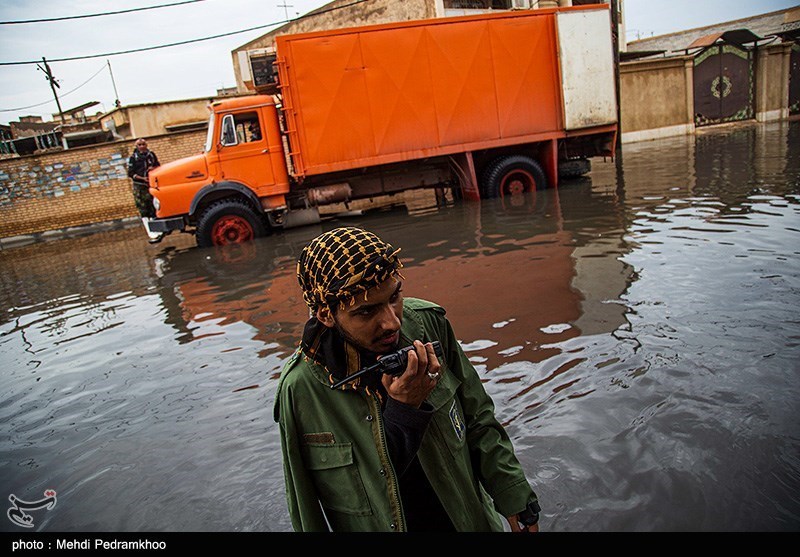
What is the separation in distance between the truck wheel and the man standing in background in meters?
0.92

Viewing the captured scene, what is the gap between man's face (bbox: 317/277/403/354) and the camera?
140cm

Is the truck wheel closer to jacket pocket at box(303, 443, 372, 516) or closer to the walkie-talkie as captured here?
jacket pocket at box(303, 443, 372, 516)

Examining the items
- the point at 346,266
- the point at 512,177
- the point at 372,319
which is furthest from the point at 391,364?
the point at 512,177

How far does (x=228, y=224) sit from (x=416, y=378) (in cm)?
968

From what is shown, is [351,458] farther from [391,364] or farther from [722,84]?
[722,84]

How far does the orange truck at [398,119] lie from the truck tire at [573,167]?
0.47 metres

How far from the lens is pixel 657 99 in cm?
2220

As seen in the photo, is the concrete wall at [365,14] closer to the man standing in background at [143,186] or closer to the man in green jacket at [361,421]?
the man standing in background at [143,186]

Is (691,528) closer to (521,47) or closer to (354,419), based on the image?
(354,419)

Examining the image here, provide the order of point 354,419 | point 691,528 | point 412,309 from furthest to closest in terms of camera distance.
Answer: point 691,528 < point 412,309 < point 354,419

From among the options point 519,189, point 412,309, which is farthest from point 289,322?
point 519,189

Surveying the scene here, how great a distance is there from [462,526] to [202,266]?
802 cm

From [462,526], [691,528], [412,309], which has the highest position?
[412,309]

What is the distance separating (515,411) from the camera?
122 inches
